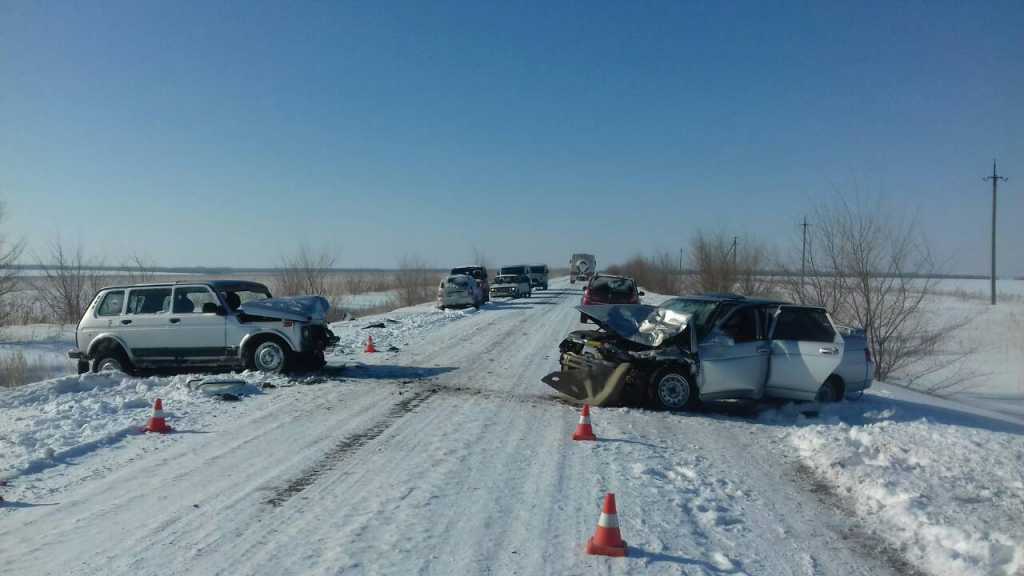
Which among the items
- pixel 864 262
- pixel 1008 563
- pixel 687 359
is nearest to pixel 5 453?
pixel 687 359

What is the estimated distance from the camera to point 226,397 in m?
11.3

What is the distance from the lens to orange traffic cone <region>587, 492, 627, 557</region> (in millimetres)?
5168

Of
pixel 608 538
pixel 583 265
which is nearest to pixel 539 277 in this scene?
pixel 583 265

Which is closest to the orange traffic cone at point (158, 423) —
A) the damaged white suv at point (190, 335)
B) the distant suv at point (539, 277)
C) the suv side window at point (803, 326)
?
the damaged white suv at point (190, 335)

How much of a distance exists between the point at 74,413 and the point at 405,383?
17.5ft

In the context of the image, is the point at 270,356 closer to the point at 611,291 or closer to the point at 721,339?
the point at 721,339

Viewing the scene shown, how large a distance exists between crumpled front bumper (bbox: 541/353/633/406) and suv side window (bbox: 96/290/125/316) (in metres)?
8.51

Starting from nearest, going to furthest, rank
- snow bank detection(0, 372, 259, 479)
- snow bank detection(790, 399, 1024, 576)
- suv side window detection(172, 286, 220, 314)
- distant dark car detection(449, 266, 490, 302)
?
snow bank detection(790, 399, 1024, 576)
snow bank detection(0, 372, 259, 479)
suv side window detection(172, 286, 220, 314)
distant dark car detection(449, 266, 490, 302)

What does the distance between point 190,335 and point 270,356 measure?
156cm

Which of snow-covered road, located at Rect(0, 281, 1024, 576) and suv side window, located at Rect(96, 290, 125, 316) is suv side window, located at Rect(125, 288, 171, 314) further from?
snow-covered road, located at Rect(0, 281, 1024, 576)

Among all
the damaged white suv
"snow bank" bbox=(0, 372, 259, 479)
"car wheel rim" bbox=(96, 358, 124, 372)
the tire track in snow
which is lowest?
the tire track in snow

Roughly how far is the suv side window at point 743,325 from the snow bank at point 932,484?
5.45 ft

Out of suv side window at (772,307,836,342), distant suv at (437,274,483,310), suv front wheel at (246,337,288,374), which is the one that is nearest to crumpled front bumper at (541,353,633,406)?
suv side window at (772,307,836,342)

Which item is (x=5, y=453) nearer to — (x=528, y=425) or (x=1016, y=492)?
(x=528, y=425)
